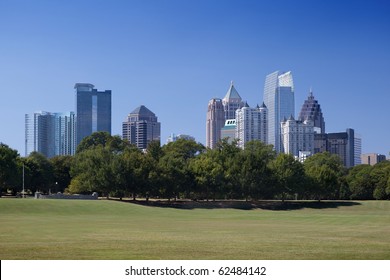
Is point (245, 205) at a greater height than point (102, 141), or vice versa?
point (102, 141)

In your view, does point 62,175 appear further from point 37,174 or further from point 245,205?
point 245,205

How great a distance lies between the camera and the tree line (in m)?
98.8

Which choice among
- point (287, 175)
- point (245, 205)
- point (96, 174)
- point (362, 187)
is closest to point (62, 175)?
point (96, 174)

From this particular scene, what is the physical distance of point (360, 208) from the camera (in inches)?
3844

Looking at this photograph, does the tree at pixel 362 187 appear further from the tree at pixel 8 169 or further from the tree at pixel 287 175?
the tree at pixel 8 169

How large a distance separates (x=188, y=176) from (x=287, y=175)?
58.0 feet

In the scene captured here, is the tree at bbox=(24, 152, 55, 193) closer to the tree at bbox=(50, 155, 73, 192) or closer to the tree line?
the tree line

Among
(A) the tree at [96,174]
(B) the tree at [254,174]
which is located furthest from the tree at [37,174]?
Answer: (B) the tree at [254,174]

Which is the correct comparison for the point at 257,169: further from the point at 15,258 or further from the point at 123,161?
the point at 15,258

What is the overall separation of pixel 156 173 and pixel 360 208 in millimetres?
31349

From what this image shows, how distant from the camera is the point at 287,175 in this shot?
363 ft

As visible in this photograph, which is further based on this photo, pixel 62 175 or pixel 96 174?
pixel 62 175

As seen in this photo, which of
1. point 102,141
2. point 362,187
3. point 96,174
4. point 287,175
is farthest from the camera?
point 102,141

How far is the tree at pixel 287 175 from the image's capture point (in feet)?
363
